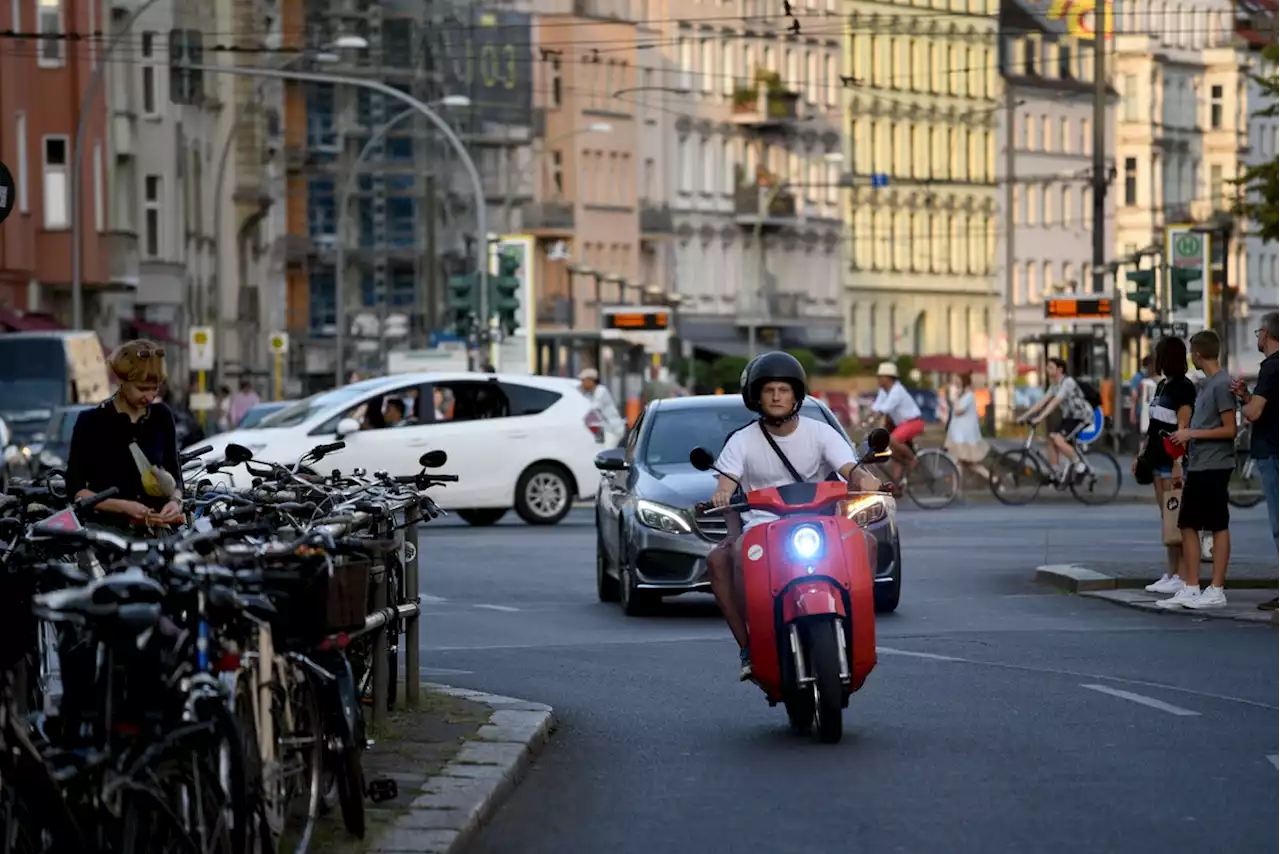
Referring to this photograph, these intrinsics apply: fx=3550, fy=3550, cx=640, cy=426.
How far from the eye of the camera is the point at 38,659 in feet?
39.3

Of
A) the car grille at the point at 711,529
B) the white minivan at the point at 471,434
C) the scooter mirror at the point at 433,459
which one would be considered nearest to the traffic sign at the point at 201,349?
the white minivan at the point at 471,434

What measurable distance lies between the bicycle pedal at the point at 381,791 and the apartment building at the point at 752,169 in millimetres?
112043

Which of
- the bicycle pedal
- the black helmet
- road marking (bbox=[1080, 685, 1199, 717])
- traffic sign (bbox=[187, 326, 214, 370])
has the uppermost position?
the black helmet

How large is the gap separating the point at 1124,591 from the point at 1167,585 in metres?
0.63

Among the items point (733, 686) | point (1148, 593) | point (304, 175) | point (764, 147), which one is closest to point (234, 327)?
point (304, 175)

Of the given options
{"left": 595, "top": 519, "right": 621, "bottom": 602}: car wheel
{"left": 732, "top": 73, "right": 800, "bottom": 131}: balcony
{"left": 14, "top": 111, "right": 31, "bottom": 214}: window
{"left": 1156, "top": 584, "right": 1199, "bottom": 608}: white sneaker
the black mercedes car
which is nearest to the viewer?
{"left": 1156, "top": 584, "right": 1199, "bottom": 608}: white sneaker

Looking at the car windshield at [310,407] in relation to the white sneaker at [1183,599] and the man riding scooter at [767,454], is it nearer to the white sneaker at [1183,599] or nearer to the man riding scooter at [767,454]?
the white sneaker at [1183,599]

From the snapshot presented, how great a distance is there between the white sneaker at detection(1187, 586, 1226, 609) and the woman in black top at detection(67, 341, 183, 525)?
9.14m

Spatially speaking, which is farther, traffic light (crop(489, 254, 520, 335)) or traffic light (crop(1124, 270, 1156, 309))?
traffic light (crop(489, 254, 520, 335))

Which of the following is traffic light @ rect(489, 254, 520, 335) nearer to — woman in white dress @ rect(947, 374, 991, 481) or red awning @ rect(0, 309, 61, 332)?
red awning @ rect(0, 309, 61, 332)

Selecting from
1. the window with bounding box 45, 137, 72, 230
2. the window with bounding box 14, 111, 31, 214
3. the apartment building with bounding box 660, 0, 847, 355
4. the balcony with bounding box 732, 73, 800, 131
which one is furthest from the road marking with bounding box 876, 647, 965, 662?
the balcony with bounding box 732, 73, 800, 131

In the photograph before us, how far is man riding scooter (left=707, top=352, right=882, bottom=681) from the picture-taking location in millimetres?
14422

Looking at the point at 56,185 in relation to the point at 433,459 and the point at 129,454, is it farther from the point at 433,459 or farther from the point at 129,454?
the point at 129,454

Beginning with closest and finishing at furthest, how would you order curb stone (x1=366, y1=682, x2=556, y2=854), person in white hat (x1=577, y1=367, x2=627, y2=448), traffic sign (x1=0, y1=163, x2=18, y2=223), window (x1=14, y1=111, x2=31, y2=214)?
curb stone (x1=366, y1=682, x2=556, y2=854)
traffic sign (x1=0, y1=163, x2=18, y2=223)
person in white hat (x1=577, y1=367, x2=627, y2=448)
window (x1=14, y1=111, x2=31, y2=214)
